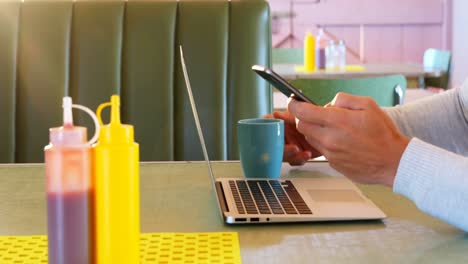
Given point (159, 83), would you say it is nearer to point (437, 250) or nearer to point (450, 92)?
point (450, 92)

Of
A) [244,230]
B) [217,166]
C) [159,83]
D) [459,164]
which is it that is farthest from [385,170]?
[159,83]

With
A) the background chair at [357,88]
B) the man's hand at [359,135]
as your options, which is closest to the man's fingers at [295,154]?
the man's hand at [359,135]

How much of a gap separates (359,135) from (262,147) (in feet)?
0.92

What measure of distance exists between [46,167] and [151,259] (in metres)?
0.20

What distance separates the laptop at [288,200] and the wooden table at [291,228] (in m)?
0.01

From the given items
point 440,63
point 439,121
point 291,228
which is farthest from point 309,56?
point 291,228

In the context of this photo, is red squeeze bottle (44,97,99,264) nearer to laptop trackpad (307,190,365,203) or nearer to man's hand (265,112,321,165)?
laptop trackpad (307,190,365,203)

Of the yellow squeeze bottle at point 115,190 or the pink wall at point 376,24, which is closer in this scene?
the yellow squeeze bottle at point 115,190

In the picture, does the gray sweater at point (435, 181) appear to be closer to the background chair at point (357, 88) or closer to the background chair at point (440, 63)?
the background chair at point (357, 88)

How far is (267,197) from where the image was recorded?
3.56ft

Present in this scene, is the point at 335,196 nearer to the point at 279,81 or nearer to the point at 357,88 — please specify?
the point at 279,81

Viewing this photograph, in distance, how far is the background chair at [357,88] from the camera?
2389mm

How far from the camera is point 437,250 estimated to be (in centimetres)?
87

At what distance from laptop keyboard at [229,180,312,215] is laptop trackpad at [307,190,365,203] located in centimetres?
3
